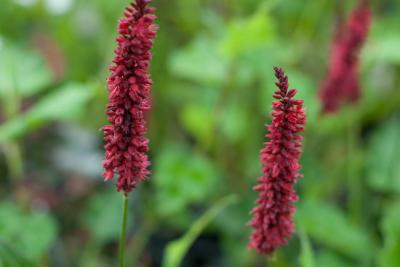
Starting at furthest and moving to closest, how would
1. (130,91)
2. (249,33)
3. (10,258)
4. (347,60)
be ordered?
(249,33) → (347,60) → (10,258) → (130,91)

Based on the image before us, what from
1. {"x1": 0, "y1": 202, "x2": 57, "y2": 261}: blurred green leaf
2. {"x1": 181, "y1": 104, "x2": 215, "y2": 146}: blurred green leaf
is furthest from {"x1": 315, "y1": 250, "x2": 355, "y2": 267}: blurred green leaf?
{"x1": 0, "y1": 202, "x2": 57, "y2": 261}: blurred green leaf

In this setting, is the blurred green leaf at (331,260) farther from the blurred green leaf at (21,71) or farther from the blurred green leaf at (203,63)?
the blurred green leaf at (21,71)

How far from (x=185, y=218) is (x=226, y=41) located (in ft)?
1.59

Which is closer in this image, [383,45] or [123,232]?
[123,232]

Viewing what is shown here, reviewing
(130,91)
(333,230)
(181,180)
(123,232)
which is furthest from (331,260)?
(130,91)

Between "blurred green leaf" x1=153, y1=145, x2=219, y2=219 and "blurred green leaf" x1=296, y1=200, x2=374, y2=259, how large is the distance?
24cm

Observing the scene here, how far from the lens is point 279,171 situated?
647 millimetres

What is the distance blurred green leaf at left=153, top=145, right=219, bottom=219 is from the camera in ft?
4.68

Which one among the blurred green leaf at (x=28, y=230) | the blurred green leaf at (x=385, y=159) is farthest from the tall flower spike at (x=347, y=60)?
the blurred green leaf at (x=28, y=230)

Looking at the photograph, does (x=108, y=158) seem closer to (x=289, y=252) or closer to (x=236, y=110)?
(x=289, y=252)

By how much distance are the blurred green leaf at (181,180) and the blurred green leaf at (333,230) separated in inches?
9.3

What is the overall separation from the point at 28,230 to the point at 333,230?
2.09 feet

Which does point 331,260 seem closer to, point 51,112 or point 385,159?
point 385,159

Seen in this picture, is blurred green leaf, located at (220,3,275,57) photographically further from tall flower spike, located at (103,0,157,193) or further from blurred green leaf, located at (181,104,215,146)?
tall flower spike, located at (103,0,157,193)
